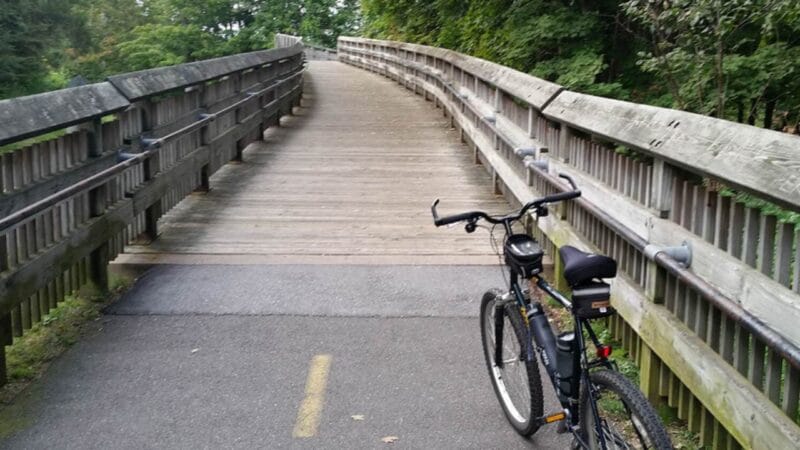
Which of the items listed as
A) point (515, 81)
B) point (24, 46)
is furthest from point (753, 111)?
point (24, 46)

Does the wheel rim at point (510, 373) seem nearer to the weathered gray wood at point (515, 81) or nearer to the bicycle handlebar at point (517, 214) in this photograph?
the bicycle handlebar at point (517, 214)

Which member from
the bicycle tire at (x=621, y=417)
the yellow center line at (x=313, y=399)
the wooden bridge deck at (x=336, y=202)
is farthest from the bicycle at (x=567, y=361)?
the wooden bridge deck at (x=336, y=202)

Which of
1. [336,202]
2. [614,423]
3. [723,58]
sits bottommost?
[336,202]

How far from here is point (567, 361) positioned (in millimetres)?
3566

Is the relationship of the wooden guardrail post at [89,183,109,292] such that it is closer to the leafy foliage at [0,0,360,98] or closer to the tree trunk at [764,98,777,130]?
the tree trunk at [764,98,777,130]

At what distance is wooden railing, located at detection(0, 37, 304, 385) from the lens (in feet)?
16.0

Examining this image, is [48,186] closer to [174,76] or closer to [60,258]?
[60,258]

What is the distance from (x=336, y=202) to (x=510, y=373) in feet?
18.2

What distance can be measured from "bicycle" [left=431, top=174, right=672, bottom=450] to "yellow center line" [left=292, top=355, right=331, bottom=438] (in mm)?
851

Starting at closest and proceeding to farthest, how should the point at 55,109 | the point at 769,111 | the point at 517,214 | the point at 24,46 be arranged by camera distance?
the point at 517,214
the point at 55,109
the point at 769,111
the point at 24,46

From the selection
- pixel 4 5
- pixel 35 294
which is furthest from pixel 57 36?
pixel 35 294

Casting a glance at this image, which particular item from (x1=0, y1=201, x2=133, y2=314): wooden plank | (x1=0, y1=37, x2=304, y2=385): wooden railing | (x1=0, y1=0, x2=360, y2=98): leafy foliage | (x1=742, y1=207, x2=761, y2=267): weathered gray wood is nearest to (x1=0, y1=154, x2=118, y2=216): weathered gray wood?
(x1=0, y1=37, x2=304, y2=385): wooden railing

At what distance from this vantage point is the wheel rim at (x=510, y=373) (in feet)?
13.7

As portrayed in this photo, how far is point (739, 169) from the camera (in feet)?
10.5
